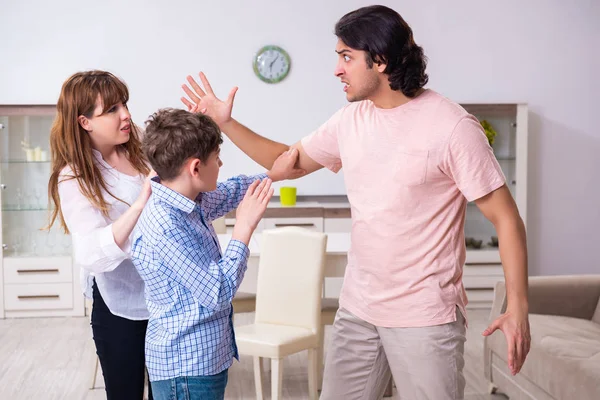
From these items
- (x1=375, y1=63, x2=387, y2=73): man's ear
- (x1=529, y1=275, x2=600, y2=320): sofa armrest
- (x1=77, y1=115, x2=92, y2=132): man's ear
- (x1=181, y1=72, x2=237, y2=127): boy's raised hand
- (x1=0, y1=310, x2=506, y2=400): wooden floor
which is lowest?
(x1=0, y1=310, x2=506, y2=400): wooden floor

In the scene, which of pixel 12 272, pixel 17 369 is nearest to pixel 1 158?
pixel 12 272

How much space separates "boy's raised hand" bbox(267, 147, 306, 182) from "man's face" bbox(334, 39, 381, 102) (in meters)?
0.35

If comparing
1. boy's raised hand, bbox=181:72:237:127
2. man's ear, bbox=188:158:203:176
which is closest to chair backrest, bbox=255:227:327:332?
boy's raised hand, bbox=181:72:237:127

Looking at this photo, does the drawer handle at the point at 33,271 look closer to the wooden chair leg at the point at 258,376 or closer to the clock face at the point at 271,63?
the clock face at the point at 271,63

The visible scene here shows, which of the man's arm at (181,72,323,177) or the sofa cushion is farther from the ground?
the man's arm at (181,72,323,177)

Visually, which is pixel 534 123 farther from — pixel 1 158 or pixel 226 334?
pixel 226 334

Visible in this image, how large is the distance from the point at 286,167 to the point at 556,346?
1.63 meters

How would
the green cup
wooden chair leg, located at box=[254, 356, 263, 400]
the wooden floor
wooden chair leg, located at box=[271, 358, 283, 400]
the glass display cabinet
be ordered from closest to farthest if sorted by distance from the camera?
wooden chair leg, located at box=[271, 358, 283, 400] → wooden chair leg, located at box=[254, 356, 263, 400] → the wooden floor → the glass display cabinet → the green cup

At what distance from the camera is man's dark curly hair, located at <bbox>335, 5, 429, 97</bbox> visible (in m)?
1.97

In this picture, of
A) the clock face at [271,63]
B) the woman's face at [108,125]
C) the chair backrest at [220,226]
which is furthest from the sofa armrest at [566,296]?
the clock face at [271,63]

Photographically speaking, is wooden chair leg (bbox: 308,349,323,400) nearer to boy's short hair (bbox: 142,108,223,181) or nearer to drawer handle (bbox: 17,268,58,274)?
boy's short hair (bbox: 142,108,223,181)

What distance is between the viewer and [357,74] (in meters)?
2.02

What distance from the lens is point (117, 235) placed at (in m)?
1.89

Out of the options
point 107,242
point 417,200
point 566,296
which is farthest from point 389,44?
point 566,296
